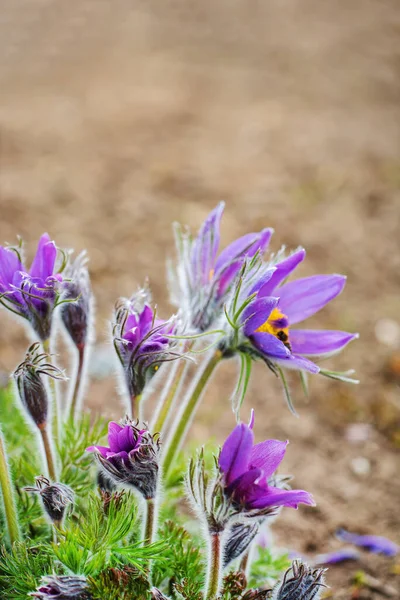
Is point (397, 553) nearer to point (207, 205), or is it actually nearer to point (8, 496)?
point (8, 496)

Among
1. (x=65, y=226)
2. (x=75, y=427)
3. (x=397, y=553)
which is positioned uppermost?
(x=75, y=427)

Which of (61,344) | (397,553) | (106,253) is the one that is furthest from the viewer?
(106,253)

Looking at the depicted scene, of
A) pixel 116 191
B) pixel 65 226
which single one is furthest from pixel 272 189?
pixel 65 226

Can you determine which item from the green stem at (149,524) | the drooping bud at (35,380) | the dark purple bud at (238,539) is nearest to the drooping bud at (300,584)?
the dark purple bud at (238,539)

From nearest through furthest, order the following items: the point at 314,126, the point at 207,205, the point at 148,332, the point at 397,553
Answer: the point at 148,332 < the point at 397,553 < the point at 207,205 < the point at 314,126

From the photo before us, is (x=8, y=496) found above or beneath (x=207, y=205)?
above

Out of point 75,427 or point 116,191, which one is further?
point 116,191

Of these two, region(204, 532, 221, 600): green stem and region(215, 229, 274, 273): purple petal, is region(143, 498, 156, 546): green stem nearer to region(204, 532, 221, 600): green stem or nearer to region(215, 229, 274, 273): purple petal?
region(204, 532, 221, 600): green stem
